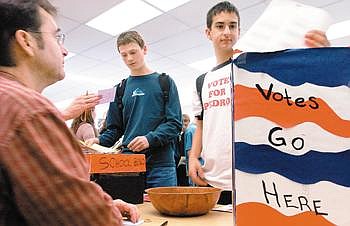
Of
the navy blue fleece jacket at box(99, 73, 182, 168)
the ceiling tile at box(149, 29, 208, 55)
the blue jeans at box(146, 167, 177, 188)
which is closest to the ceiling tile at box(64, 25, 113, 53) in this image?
the ceiling tile at box(149, 29, 208, 55)

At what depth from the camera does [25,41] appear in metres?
0.65

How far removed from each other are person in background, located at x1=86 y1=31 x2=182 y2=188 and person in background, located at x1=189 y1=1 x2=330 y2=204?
0.12 m

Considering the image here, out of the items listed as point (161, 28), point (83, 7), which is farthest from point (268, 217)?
point (161, 28)

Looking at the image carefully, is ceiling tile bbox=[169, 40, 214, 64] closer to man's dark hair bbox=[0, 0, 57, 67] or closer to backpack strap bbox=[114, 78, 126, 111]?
backpack strap bbox=[114, 78, 126, 111]

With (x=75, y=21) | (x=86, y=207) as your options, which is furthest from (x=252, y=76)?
(x=75, y=21)

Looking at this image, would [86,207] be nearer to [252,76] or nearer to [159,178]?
[252,76]

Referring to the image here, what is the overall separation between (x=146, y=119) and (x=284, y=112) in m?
0.96

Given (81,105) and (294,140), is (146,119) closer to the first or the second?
(81,105)

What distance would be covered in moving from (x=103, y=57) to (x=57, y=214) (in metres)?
4.73

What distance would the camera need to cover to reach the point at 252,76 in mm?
546

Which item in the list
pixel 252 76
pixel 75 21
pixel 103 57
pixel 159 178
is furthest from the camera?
pixel 103 57

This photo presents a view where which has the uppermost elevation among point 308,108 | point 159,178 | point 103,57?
point 103,57

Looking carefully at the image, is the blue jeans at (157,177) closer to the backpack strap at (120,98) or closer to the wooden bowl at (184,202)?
the backpack strap at (120,98)

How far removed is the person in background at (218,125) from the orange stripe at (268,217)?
0.63 metres
